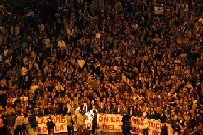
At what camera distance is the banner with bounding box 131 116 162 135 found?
23.5m

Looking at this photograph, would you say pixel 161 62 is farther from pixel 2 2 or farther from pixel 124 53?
pixel 2 2

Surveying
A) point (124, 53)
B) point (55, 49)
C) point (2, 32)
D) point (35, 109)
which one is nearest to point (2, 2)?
point (2, 32)

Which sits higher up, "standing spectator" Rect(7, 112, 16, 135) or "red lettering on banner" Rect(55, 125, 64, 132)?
"standing spectator" Rect(7, 112, 16, 135)

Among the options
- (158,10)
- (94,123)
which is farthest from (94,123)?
(158,10)

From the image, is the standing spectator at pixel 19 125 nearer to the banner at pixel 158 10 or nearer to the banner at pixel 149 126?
the banner at pixel 149 126

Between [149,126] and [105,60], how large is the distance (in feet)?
22.5

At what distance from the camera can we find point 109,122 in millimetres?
25469

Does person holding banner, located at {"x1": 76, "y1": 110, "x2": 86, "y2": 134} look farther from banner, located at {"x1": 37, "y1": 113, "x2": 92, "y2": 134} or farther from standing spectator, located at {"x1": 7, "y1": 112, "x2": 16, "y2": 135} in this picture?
standing spectator, located at {"x1": 7, "y1": 112, "x2": 16, "y2": 135}

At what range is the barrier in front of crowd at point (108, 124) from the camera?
23786 millimetres

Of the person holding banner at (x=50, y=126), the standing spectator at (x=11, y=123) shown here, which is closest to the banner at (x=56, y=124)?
the person holding banner at (x=50, y=126)

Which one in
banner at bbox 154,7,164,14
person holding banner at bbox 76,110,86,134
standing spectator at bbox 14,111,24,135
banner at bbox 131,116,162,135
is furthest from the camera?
banner at bbox 154,7,164,14

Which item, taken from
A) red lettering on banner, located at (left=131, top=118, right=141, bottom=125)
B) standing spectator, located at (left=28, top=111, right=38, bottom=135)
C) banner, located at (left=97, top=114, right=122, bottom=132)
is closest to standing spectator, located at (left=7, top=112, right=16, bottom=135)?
standing spectator, located at (left=28, top=111, right=38, bottom=135)

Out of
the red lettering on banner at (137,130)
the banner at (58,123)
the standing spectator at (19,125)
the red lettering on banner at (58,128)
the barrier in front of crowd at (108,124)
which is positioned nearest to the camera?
the standing spectator at (19,125)

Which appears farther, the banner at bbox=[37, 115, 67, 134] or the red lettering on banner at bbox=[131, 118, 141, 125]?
the banner at bbox=[37, 115, 67, 134]
